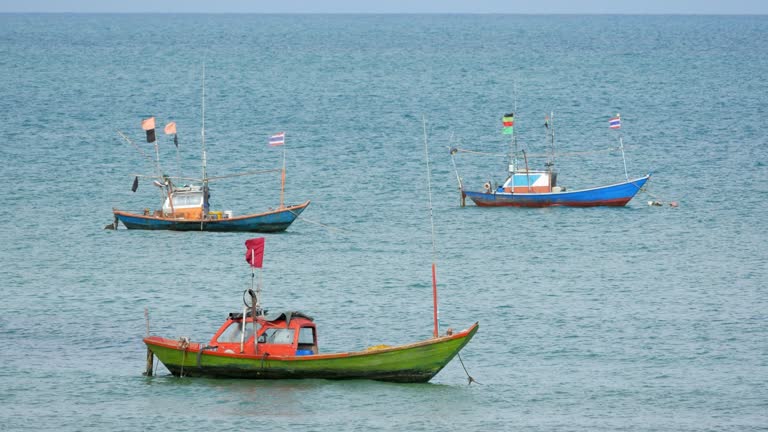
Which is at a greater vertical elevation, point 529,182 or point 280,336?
point 529,182

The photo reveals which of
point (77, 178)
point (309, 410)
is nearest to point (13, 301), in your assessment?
point (309, 410)

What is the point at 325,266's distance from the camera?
64.0 m

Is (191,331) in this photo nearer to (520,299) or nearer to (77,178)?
(520,299)

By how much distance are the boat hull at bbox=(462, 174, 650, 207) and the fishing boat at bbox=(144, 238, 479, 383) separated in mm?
37208

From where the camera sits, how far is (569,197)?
79.9m

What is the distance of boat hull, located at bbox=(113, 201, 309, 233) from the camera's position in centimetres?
7006

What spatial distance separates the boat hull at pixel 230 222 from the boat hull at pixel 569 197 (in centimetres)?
1347

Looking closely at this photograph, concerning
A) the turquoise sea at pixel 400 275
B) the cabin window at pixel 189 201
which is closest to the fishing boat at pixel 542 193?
the turquoise sea at pixel 400 275

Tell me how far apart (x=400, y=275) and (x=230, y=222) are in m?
11.5

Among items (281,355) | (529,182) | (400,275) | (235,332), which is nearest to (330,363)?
(281,355)

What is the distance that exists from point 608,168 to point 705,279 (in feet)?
121

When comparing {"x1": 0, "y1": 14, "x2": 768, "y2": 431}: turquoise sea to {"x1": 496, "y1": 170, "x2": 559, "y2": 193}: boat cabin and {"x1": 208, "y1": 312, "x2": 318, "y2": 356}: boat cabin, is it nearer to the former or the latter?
{"x1": 208, "y1": 312, "x2": 318, "y2": 356}: boat cabin

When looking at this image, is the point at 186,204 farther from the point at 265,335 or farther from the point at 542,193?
the point at 265,335

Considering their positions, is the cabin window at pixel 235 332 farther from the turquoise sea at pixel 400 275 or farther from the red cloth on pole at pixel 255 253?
the red cloth on pole at pixel 255 253
